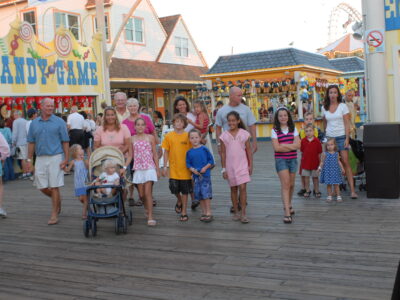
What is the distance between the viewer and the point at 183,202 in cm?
665

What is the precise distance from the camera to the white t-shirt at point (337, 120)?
7.36 metres

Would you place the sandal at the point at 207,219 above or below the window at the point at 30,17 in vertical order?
below

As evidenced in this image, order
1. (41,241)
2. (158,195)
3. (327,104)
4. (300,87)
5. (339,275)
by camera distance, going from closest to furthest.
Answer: (339,275)
(41,241)
(327,104)
(158,195)
(300,87)

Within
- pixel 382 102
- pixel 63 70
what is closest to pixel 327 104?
pixel 382 102

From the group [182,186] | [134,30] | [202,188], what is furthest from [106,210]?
[134,30]

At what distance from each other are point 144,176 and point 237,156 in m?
1.30

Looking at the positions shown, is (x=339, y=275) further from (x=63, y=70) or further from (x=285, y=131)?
(x=63, y=70)

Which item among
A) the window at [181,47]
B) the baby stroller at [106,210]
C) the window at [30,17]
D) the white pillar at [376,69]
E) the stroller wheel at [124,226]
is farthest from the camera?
the window at [181,47]

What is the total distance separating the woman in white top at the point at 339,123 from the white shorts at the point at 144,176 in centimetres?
290

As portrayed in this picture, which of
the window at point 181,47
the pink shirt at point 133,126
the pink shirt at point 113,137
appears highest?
the window at point 181,47

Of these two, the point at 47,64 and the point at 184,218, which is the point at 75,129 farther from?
the point at 184,218

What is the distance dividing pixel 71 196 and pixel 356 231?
5781mm

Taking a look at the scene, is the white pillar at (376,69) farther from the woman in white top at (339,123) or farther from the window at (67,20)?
the window at (67,20)

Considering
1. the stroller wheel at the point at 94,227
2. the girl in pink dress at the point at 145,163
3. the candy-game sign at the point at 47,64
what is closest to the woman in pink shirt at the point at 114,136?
the girl in pink dress at the point at 145,163
